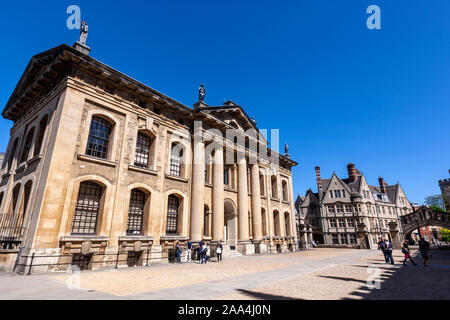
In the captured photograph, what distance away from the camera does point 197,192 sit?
67.1ft

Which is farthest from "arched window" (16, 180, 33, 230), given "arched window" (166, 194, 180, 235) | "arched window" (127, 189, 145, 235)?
"arched window" (166, 194, 180, 235)

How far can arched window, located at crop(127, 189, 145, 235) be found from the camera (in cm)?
1661

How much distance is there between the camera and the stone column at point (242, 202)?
2464cm

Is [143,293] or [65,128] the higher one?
→ [65,128]

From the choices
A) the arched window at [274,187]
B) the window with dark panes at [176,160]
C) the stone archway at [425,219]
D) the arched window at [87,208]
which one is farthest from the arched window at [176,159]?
the stone archway at [425,219]

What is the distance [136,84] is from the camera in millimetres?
18297

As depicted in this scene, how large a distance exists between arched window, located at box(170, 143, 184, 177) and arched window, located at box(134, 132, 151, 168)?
7.79 ft

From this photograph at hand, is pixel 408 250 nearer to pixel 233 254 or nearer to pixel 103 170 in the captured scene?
pixel 233 254

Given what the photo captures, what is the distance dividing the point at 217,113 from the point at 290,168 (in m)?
18.6

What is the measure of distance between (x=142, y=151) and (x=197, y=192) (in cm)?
569

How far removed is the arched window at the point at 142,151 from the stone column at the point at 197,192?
13.9 feet

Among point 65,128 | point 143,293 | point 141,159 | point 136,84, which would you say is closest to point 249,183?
point 141,159

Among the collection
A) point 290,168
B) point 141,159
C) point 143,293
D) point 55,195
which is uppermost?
point 290,168
